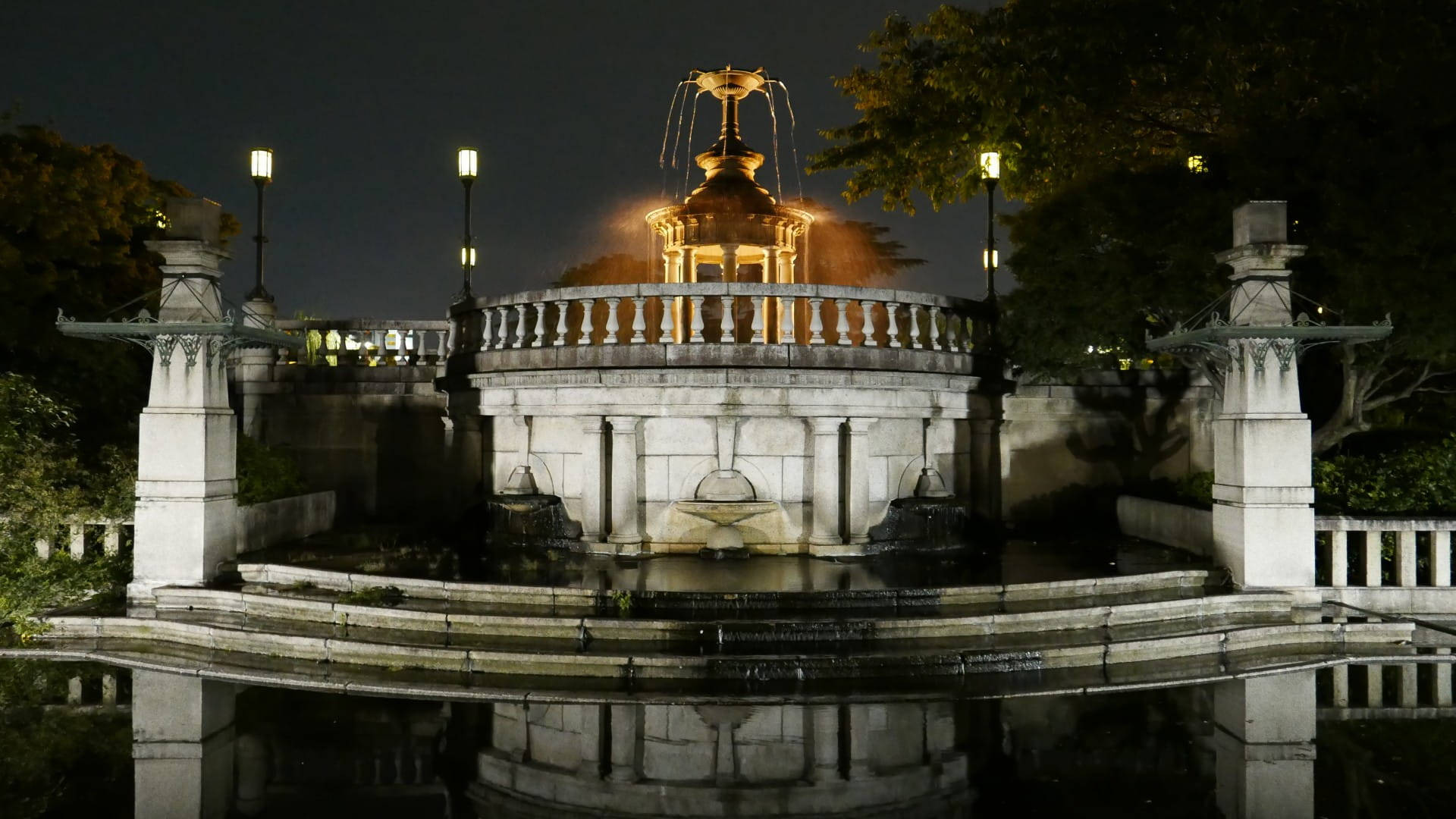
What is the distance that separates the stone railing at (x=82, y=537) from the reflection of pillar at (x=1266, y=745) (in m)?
12.3

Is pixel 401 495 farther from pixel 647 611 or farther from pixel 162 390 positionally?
pixel 647 611

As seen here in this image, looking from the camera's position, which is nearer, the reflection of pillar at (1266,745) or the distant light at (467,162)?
the reflection of pillar at (1266,745)

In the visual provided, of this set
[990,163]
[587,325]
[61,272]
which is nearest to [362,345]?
[61,272]

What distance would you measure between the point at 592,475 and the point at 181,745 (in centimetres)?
719

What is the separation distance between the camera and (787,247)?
64.9ft

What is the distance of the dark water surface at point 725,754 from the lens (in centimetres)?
673

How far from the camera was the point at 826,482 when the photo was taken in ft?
46.7

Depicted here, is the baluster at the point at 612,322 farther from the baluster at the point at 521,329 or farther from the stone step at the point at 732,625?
the stone step at the point at 732,625

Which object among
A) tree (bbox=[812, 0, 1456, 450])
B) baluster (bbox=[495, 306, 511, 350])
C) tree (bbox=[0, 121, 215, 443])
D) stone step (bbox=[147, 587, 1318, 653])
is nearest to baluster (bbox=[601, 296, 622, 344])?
baluster (bbox=[495, 306, 511, 350])

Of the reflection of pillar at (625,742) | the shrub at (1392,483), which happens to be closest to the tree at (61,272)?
the reflection of pillar at (625,742)

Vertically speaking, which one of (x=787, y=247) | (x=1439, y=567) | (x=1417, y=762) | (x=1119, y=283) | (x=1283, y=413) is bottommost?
(x=1417, y=762)

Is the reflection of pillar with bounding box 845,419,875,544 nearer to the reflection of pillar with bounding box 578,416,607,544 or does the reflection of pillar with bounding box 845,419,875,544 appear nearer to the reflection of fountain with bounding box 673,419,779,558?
the reflection of fountain with bounding box 673,419,779,558

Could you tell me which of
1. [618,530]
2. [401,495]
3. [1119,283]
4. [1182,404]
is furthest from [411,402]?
[1182,404]

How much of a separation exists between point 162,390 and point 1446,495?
15.5 m
